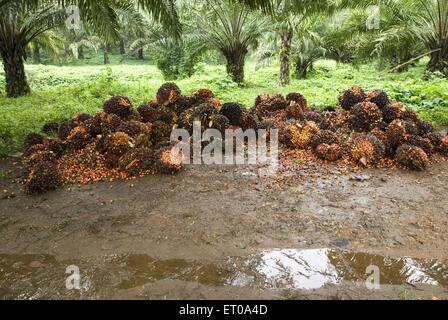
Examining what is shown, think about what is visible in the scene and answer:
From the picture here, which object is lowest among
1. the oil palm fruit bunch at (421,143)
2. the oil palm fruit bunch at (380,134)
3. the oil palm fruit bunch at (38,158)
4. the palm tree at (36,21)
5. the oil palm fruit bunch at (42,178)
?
the oil palm fruit bunch at (42,178)

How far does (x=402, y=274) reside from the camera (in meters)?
2.73

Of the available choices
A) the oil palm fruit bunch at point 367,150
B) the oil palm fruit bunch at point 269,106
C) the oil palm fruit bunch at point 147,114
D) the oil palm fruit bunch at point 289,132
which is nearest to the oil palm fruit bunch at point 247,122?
the oil palm fruit bunch at point 289,132

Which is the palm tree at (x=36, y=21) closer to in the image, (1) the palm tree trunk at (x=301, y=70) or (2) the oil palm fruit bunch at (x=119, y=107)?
(2) the oil palm fruit bunch at (x=119, y=107)

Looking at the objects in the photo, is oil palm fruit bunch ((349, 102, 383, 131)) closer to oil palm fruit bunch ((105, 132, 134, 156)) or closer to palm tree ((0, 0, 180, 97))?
oil palm fruit bunch ((105, 132, 134, 156))

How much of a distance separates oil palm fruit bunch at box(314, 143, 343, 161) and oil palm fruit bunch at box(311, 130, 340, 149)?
0.10 meters

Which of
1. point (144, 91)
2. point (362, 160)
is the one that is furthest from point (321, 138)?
point (144, 91)

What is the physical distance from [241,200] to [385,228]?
1.39 metres

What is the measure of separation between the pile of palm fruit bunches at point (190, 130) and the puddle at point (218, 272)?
1.59 meters

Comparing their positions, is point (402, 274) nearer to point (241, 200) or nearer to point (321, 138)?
point (241, 200)

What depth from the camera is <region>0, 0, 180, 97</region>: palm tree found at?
5742mm

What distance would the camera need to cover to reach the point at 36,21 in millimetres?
8766

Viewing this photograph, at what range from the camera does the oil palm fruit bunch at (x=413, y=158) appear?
441 centimetres

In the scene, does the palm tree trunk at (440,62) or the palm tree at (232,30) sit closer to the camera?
the palm tree trunk at (440,62)

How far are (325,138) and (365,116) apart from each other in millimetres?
771
